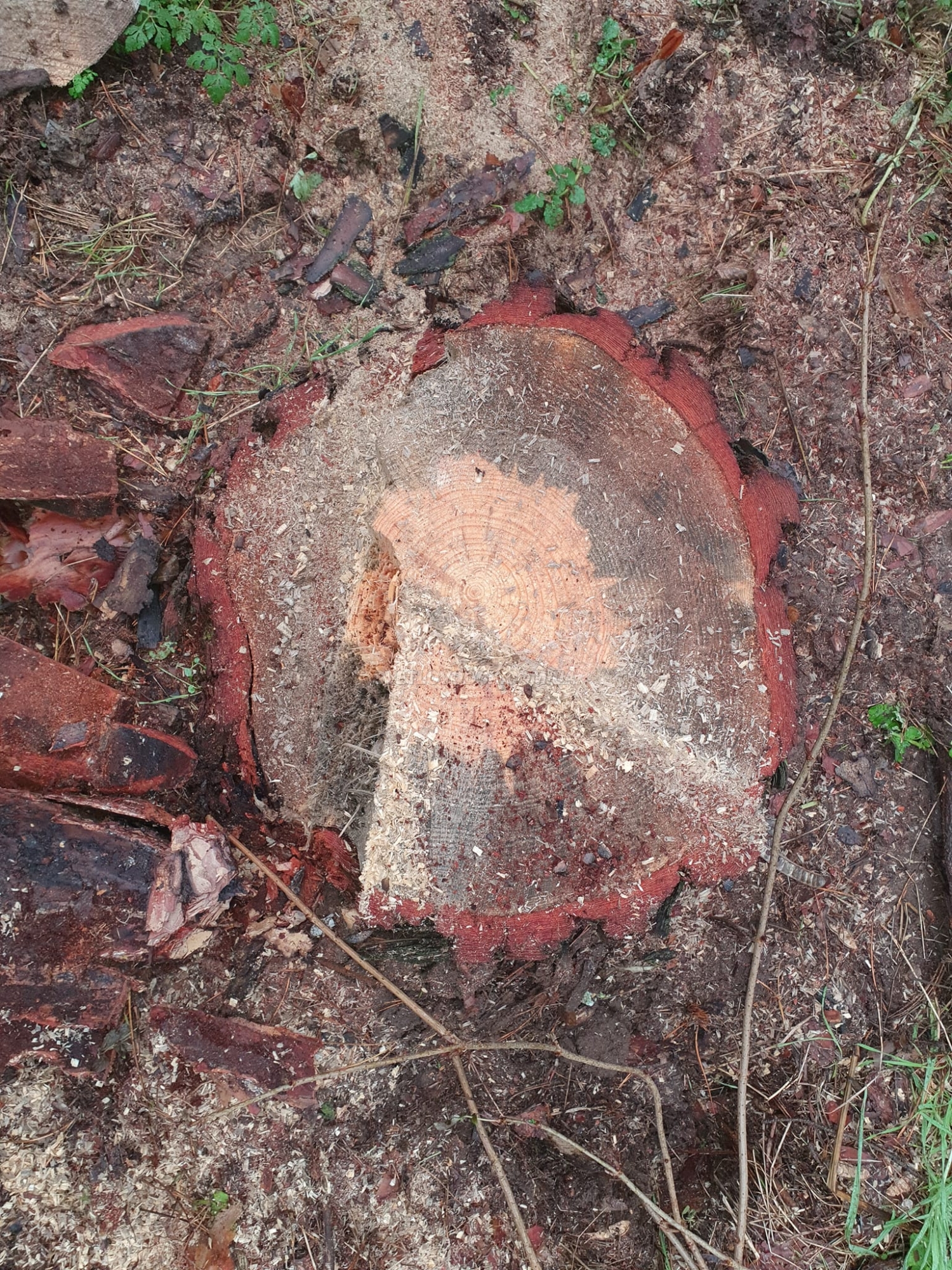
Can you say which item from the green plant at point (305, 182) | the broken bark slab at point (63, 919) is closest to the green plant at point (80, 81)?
the green plant at point (305, 182)

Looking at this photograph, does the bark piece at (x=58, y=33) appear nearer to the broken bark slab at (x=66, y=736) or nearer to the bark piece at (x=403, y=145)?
the bark piece at (x=403, y=145)

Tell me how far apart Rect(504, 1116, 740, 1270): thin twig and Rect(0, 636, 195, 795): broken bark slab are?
1.66m

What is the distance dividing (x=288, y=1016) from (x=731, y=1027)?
4.72ft

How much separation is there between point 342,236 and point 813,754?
221 cm

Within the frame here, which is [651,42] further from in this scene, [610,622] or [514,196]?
[610,622]

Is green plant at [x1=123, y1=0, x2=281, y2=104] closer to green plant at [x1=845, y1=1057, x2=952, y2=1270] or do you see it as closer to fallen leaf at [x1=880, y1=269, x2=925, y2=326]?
fallen leaf at [x1=880, y1=269, x2=925, y2=326]

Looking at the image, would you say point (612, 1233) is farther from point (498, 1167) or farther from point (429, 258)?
point (429, 258)

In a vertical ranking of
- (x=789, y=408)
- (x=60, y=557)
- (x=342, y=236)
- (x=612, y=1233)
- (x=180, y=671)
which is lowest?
(x=612, y=1233)

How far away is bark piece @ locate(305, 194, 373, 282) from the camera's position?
2.37 m

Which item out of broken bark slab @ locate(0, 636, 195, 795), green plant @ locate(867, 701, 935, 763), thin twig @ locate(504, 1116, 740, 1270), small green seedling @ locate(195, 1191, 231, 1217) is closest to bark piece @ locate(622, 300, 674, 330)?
green plant @ locate(867, 701, 935, 763)

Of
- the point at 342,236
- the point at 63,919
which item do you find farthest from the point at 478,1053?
the point at 342,236

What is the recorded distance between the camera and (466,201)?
2.35 m

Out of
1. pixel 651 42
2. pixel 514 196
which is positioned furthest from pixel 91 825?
pixel 651 42

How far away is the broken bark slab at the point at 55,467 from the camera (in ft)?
7.11
